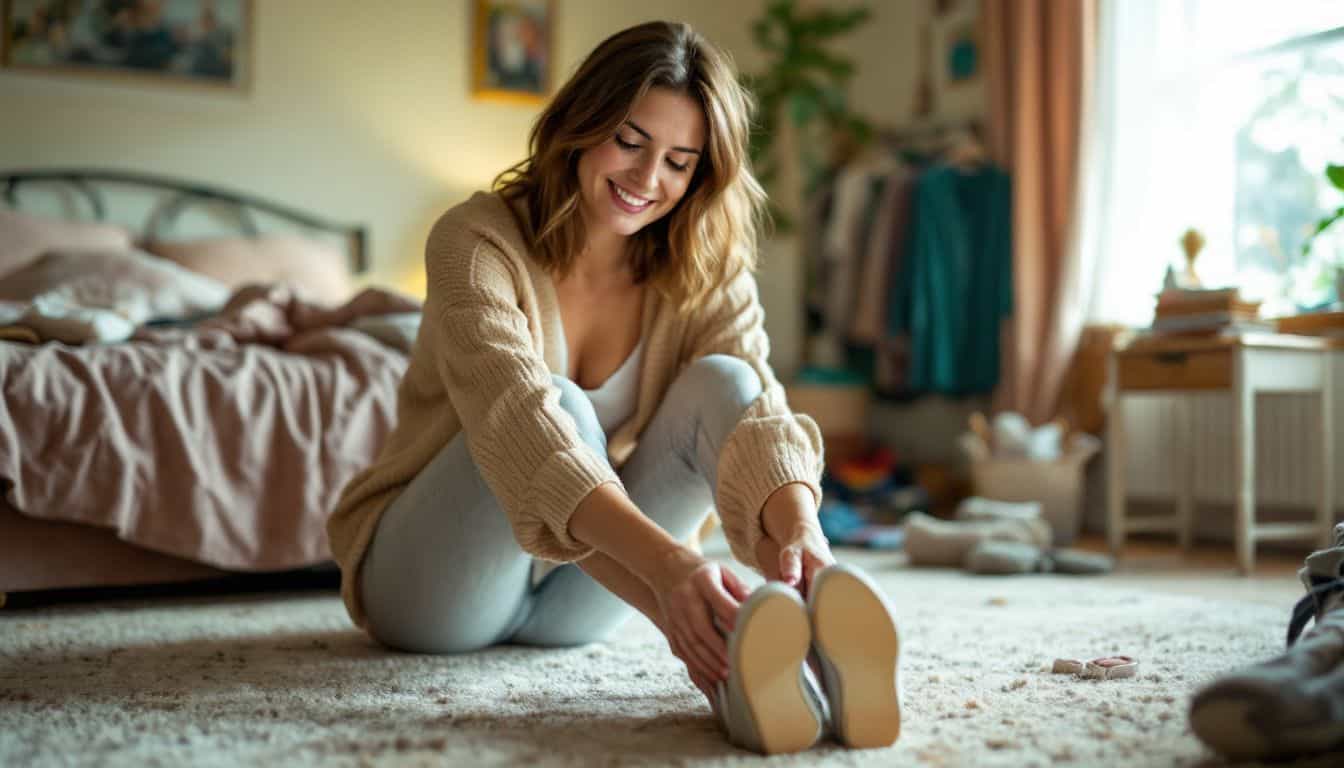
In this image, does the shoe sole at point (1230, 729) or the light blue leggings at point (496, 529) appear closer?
the shoe sole at point (1230, 729)

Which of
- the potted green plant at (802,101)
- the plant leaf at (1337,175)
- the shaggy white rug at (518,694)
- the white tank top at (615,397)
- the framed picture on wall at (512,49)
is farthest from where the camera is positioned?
the potted green plant at (802,101)

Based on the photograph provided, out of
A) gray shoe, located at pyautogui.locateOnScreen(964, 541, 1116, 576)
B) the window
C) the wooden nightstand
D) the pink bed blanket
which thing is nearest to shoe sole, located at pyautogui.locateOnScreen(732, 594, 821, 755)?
the pink bed blanket

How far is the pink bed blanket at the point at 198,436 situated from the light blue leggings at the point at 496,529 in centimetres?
71

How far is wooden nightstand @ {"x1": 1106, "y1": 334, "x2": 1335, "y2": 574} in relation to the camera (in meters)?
2.52

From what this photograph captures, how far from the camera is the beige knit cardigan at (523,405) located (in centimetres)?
107

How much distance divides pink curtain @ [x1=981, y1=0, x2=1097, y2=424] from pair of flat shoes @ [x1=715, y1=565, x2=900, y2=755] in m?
2.74

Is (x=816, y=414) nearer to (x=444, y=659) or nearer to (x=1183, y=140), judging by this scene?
(x=1183, y=140)

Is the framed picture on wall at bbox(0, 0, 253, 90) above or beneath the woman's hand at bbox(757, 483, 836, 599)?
above

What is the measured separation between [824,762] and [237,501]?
144cm

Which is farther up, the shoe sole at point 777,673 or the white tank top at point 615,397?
the white tank top at point 615,397

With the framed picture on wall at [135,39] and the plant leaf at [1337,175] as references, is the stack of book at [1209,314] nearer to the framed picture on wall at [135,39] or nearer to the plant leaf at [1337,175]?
the plant leaf at [1337,175]

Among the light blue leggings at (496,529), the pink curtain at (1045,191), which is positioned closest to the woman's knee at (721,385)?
the light blue leggings at (496,529)

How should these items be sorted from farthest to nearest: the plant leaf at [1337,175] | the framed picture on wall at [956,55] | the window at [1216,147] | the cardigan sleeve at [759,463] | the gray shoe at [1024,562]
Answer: the framed picture on wall at [956,55] → the window at [1216,147] → the gray shoe at [1024,562] → the plant leaf at [1337,175] → the cardigan sleeve at [759,463]

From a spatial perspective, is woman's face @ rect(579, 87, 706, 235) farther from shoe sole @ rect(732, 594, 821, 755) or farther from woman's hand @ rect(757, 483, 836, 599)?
shoe sole @ rect(732, 594, 821, 755)
